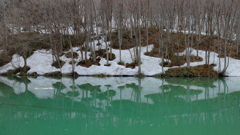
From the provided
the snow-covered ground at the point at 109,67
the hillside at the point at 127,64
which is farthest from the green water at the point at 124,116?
the snow-covered ground at the point at 109,67

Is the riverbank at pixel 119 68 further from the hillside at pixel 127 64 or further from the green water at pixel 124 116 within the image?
the green water at pixel 124 116

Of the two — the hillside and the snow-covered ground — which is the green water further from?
the snow-covered ground

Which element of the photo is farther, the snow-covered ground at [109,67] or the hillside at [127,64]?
the snow-covered ground at [109,67]

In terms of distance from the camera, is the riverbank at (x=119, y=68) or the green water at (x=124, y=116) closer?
the green water at (x=124, y=116)

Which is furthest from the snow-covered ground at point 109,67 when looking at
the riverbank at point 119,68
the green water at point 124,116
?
the green water at point 124,116

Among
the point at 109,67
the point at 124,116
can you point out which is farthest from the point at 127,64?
the point at 124,116

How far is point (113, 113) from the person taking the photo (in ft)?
28.7

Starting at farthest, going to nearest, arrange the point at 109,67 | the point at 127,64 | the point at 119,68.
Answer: the point at 127,64
the point at 109,67
the point at 119,68

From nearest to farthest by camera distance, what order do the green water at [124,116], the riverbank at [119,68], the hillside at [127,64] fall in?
the green water at [124,116]
the riverbank at [119,68]
the hillside at [127,64]

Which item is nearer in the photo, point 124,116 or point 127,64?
point 124,116

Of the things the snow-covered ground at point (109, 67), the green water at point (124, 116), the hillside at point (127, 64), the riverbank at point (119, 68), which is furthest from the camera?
the snow-covered ground at point (109, 67)

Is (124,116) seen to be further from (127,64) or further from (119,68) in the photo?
(127,64)

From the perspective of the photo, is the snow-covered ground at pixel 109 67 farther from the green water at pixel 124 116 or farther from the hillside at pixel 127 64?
the green water at pixel 124 116

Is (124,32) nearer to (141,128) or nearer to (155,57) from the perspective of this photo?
(155,57)
